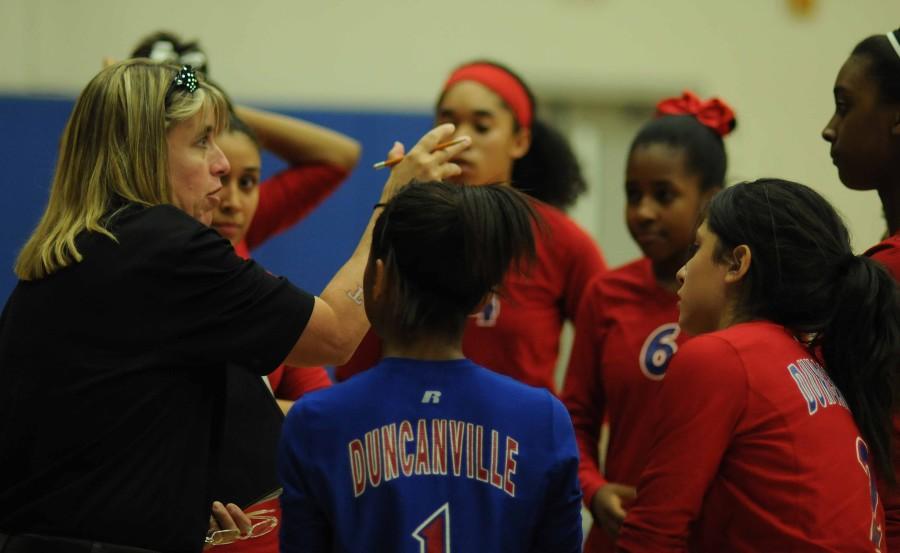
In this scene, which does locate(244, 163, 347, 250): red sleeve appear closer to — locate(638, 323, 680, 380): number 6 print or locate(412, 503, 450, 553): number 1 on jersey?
locate(638, 323, 680, 380): number 6 print

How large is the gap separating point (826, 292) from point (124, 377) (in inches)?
44.2

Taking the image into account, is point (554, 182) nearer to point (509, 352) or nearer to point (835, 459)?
point (509, 352)

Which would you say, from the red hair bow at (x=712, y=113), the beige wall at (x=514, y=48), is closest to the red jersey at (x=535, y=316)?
the red hair bow at (x=712, y=113)

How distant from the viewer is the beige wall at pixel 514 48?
16.1 ft

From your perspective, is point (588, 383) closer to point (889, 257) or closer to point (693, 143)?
point (693, 143)

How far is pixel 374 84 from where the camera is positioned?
209 inches

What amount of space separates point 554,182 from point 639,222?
21.7 inches

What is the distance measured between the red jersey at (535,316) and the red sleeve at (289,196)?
1.79 feet

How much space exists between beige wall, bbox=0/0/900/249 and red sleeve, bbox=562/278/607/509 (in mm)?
2701

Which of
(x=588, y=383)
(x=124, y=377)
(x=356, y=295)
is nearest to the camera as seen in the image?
(x=124, y=377)

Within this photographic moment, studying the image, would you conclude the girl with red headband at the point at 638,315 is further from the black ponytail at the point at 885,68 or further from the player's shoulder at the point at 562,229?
the black ponytail at the point at 885,68

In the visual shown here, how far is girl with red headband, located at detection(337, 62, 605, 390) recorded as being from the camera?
2857mm

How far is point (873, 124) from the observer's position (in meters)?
2.23

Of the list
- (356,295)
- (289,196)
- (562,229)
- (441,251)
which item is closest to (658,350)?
(562,229)
